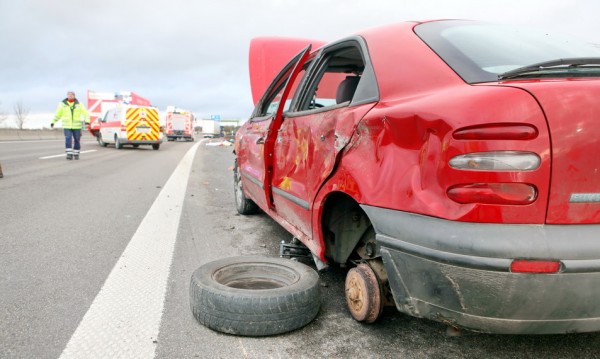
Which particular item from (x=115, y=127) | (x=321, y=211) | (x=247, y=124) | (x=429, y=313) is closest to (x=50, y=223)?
(x=247, y=124)

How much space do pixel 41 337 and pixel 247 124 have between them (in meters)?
3.09

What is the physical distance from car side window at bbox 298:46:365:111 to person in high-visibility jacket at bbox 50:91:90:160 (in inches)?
438

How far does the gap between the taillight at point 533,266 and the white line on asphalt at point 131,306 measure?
5.34ft

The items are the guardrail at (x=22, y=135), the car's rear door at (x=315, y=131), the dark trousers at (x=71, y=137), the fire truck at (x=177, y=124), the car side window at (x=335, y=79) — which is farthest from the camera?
the fire truck at (x=177, y=124)

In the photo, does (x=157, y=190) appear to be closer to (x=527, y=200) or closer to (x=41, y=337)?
(x=41, y=337)

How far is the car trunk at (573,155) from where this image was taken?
Result: 1555 millimetres

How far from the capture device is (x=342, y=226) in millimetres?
2529

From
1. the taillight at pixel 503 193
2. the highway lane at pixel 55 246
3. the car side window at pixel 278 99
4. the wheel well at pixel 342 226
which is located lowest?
the highway lane at pixel 55 246

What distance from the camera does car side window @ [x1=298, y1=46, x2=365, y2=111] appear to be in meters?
2.68

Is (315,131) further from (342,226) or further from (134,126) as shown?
(134,126)

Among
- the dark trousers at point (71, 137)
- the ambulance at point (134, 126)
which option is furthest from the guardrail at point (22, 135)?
the dark trousers at point (71, 137)

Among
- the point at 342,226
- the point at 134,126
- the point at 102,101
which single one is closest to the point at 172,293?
the point at 342,226

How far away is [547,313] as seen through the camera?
1587 millimetres

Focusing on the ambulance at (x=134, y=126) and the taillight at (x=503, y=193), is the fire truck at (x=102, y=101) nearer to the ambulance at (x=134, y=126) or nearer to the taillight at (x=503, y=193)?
the ambulance at (x=134, y=126)
